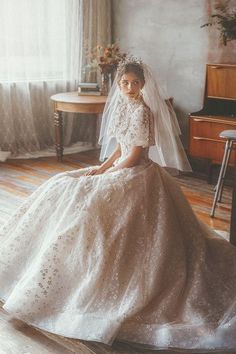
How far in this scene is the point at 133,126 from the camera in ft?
8.59

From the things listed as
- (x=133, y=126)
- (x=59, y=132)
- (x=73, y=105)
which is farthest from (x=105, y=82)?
(x=133, y=126)

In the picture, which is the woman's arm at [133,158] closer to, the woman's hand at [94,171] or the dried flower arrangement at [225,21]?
the woman's hand at [94,171]

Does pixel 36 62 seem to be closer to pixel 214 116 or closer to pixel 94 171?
pixel 214 116

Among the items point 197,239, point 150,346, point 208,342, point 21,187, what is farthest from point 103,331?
point 21,187

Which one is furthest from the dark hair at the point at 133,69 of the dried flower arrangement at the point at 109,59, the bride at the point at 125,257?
the dried flower arrangement at the point at 109,59

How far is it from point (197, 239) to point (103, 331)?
2.52ft

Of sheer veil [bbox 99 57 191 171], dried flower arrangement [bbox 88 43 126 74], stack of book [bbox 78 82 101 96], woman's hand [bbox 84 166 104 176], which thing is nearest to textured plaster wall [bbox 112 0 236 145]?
dried flower arrangement [bbox 88 43 126 74]

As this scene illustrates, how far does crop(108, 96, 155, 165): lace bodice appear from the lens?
102 inches

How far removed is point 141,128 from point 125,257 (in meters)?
0.69

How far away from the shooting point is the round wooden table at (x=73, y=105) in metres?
4.81

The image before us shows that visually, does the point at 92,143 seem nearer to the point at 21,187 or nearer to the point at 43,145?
the point at 43,145

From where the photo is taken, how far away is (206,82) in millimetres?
4707

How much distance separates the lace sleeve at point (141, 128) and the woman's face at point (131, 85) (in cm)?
9

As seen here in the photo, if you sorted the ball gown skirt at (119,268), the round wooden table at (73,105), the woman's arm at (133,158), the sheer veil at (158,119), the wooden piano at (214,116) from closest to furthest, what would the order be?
the ball gown skirt at (119,268) < the woman's arm at (133,158) < the sheer veil at (158,119) < the wooden piano at (214,116) < the round wooden table at (73,105)
